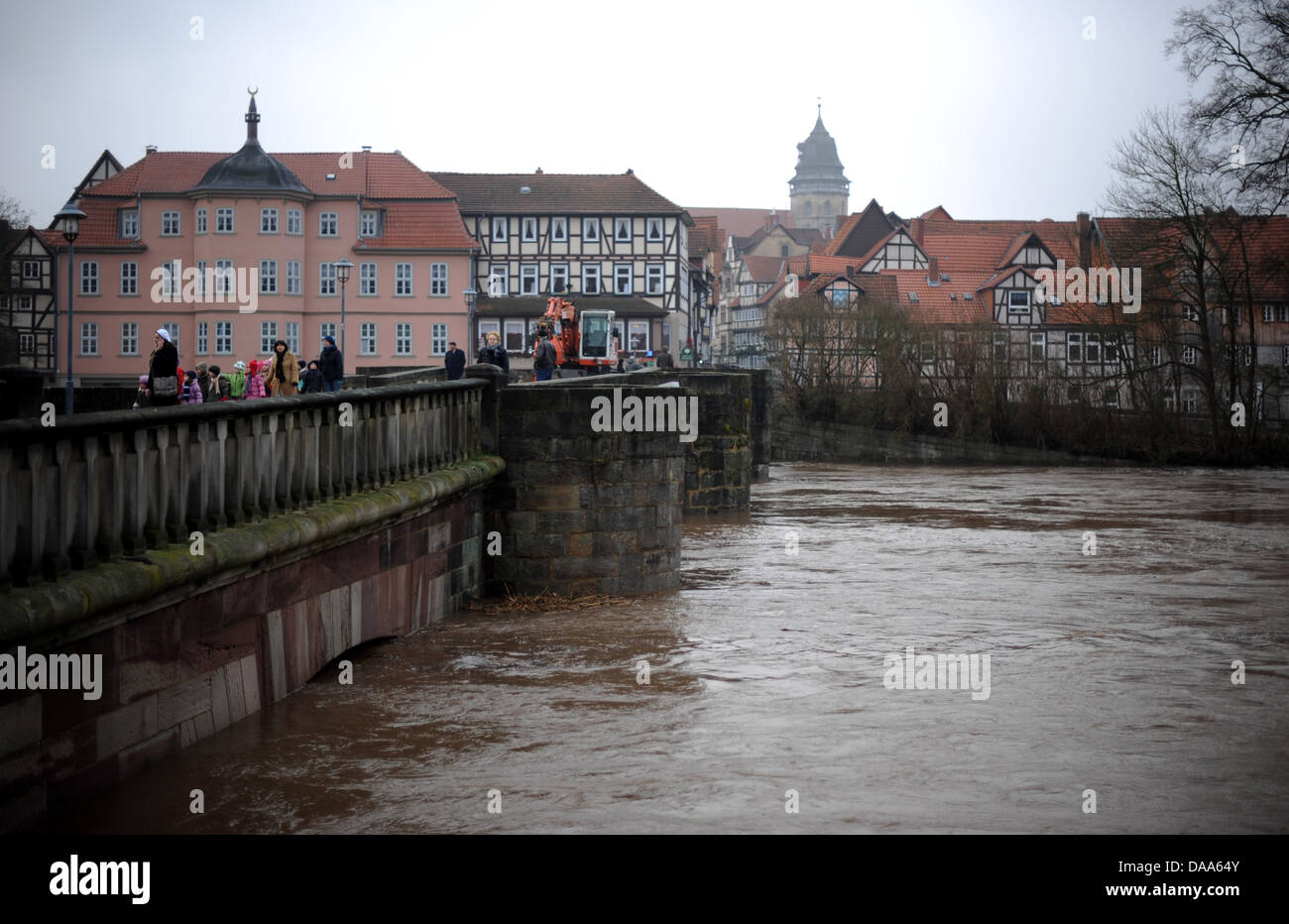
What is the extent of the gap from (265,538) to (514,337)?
64.3 metres

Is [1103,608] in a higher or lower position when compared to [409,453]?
lower

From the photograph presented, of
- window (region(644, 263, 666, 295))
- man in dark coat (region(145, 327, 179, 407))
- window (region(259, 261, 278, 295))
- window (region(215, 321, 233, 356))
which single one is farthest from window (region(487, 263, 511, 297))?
man in dark coat (region(145, 327, 179, 407))

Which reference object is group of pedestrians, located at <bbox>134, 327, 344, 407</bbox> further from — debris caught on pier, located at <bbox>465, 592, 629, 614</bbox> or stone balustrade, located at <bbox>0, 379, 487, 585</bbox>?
debris caught on pier, located at <bbox>465, 592, 629, 614</bbox>

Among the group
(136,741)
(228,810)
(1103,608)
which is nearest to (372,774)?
(228,810)

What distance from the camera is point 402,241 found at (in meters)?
69.7

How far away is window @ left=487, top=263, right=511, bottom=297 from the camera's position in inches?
2945

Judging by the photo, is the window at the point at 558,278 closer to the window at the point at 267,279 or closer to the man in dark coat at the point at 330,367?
the window at the point at 267,279

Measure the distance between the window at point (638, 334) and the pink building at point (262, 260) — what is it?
8225 mm

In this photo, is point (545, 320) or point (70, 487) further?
point (545, 320)

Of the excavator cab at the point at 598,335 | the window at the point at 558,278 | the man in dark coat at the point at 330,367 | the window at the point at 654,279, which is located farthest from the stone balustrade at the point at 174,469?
the window at the point at 654,279

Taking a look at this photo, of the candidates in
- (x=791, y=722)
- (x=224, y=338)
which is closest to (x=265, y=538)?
(x=791, y=722)

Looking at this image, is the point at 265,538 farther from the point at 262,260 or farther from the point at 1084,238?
the point at 1084,238

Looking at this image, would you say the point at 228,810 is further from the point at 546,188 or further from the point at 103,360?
the point at 546,188

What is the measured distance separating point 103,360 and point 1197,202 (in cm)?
4518
